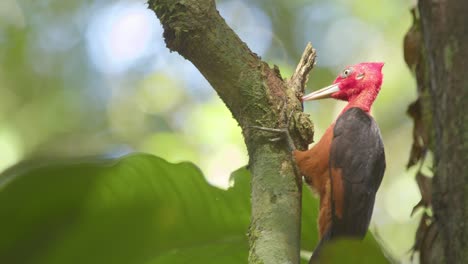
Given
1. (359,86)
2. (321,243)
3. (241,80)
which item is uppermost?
Answer: (359,86)

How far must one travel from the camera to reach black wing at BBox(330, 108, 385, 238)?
2.39m

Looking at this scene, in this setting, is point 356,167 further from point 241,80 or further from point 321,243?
point 241,80

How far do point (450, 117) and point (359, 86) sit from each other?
1.98 meters

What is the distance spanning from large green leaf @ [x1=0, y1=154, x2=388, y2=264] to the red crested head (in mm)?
917

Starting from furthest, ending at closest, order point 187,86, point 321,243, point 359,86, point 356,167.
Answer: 1. point 187,86
2. point 359,86
3. point 356,167
4. point 321,243

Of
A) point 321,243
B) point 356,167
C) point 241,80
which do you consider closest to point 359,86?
point 356,167

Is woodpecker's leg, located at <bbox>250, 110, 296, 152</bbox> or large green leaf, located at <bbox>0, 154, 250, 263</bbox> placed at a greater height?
woodpecker's leg, located at <bbox>250, 110, 296, 152</bbox>

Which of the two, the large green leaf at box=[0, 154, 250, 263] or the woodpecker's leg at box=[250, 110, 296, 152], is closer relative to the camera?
the large green leaf at box=[0, 154, 250, 263]

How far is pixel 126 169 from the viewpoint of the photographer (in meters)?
1.53

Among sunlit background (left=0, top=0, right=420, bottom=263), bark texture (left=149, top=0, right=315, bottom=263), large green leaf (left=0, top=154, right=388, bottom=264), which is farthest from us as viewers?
sunlit background (left=0, top=0, right=420, bottom=263)

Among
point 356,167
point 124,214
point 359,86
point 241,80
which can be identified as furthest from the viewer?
point 359,86

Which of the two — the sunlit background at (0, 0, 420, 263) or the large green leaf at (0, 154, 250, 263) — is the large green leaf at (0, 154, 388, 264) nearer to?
the large green leaf at (0, 154, 250, 263)

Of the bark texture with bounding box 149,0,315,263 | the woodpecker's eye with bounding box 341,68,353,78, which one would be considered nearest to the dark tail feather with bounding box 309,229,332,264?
the bark texture with bounding box 149,0,315,263

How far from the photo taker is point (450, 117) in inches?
39.2
